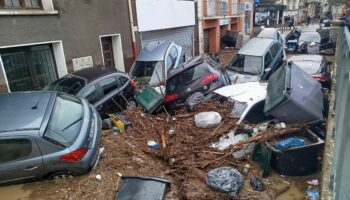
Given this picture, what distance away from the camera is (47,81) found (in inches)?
392

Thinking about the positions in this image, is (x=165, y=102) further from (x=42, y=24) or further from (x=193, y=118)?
(x=42, y=24)

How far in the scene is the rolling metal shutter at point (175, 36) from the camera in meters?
14.4

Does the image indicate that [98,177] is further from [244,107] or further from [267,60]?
[267,60]

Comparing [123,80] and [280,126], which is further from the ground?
[123,80]

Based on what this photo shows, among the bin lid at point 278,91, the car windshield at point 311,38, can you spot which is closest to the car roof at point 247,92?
the bin lid at point 278,91

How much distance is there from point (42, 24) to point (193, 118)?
19.9ft

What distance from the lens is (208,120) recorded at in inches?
255

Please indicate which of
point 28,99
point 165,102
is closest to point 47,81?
point 165,102

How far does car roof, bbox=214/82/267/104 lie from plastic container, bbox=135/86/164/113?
1.94m

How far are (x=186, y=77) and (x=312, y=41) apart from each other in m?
13.6

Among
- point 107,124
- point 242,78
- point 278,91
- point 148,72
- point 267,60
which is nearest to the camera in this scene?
point 278,91

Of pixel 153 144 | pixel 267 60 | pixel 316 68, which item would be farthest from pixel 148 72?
pixel 316 68

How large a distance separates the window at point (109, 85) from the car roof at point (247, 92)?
10.4 feet

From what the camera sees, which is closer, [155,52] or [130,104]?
[130,104]
